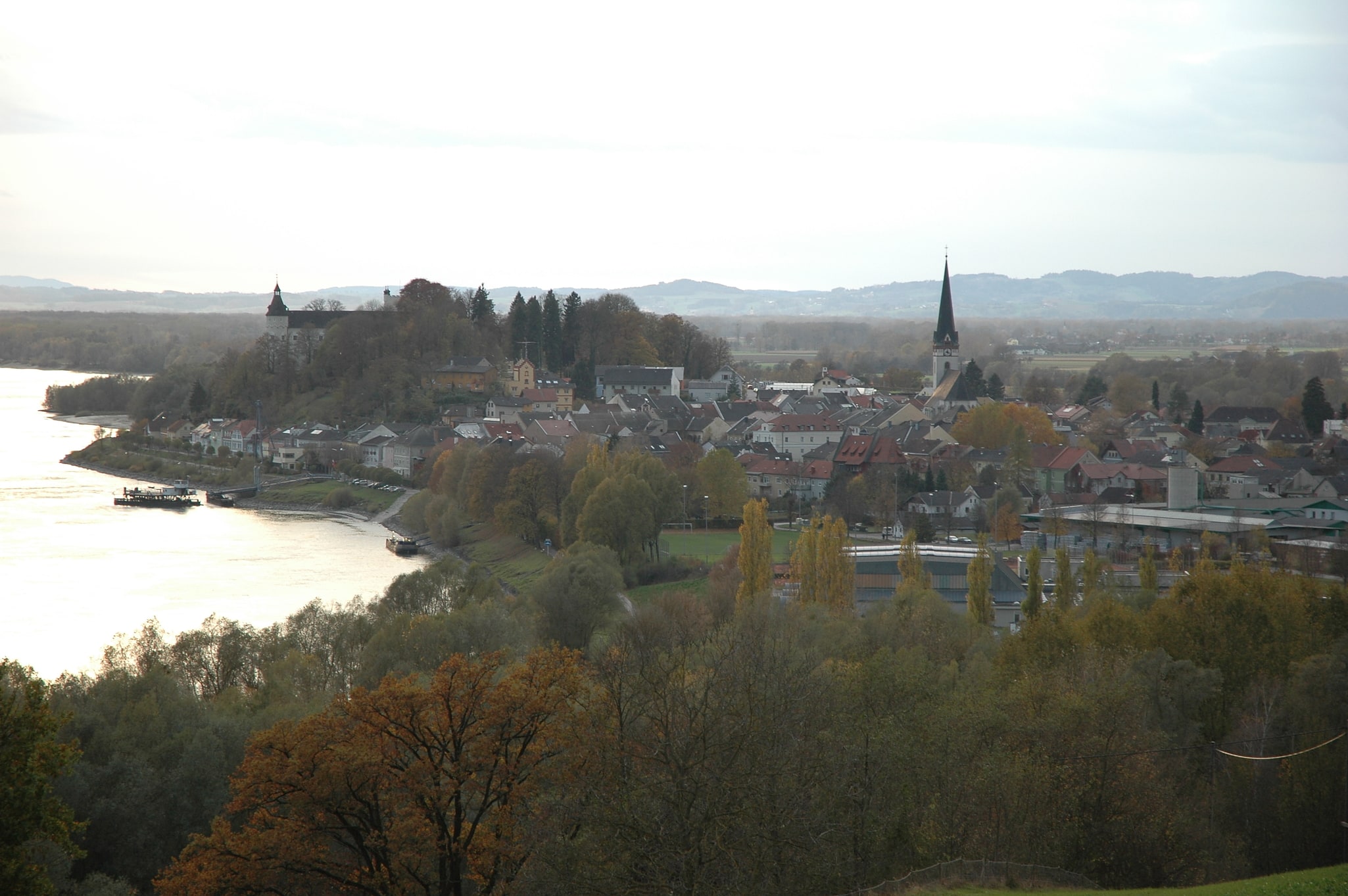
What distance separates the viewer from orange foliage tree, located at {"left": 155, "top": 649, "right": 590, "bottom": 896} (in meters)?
6.12

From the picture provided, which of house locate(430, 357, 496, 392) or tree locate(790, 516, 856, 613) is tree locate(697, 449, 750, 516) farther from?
house locate(430, 357, 496, 392)

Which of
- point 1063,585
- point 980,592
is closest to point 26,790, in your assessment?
point 980,592

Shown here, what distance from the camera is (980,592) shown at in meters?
14.0

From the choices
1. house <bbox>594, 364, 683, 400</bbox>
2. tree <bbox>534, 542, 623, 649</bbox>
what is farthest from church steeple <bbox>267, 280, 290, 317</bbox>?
tree <bbox>534, 542, 623, 649</bbox>

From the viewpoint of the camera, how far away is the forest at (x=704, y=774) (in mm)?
5703

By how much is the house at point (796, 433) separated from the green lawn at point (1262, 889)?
28692mm

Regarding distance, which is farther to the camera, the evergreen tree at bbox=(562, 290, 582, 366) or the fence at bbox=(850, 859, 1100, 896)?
the evergreen tree at bbox=(562, 290, 582, 366)

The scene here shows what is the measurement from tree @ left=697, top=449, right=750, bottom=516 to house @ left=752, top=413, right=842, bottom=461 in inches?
310

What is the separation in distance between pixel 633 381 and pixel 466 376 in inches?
201

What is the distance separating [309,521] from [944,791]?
24.0 metres

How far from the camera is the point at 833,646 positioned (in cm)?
1060

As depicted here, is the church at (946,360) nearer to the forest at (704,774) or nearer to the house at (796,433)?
the house at (796,433)

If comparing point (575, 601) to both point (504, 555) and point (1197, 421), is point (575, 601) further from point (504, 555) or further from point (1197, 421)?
point (1197, 421)

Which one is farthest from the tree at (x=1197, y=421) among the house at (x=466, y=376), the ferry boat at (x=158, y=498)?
the ferry boat at (x=158, y=498)
